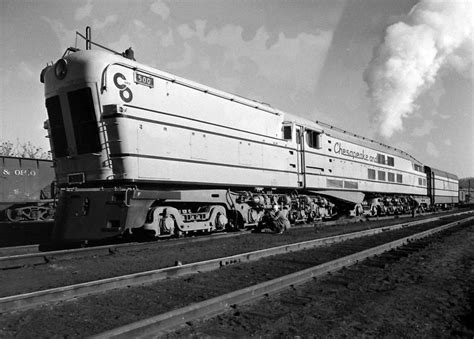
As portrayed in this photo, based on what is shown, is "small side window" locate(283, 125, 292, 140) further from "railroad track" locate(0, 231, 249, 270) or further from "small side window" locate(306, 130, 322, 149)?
"railroad track" locate(0, 231, 249, 270)

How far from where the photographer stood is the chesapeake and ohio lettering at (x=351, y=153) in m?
Result: 17.3

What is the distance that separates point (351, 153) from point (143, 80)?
40.6 ft

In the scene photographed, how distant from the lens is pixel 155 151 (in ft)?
29.7

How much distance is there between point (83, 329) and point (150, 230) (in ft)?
17.8

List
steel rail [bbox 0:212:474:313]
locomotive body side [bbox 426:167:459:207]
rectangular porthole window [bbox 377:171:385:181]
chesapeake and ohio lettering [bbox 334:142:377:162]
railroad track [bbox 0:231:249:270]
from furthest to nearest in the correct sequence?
locomotive body side [bbox 426:167:459:207] → rectangular porthole window [bbox 377:171:385:181] → chesapeake and ohio lettering [bbox 334:142:377:162] → railroad track [bbox 0:231:249:270] → steel rail [bbox 0:212:474:313]

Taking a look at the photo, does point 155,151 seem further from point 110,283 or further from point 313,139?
point 313,139

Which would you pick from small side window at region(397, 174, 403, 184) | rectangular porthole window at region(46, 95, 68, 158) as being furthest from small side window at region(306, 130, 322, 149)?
small side window at region(397, 174, 403, 184)

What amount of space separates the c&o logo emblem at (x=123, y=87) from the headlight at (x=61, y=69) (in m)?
1.27

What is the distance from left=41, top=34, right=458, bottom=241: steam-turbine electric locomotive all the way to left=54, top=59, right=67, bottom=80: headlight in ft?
0.12

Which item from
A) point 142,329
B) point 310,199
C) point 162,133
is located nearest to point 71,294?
point 142,329

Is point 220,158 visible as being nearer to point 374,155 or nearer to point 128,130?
point 128,130

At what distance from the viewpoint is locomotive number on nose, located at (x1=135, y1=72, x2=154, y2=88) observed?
895 centimetres

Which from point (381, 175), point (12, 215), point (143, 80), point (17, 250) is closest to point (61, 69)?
point (143, 80)

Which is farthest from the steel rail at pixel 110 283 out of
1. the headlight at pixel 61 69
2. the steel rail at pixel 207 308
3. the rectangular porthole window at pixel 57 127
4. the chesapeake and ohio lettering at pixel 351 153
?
the chesapeake and ohio lettering at pixel 351 153
